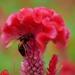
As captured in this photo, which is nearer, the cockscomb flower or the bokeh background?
the cockscomb flower

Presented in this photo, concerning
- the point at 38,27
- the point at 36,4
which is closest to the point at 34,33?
the point at 38,27

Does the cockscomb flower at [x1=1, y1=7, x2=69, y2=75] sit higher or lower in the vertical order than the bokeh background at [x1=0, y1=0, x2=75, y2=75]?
lower

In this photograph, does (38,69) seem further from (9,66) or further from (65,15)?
(65,15)

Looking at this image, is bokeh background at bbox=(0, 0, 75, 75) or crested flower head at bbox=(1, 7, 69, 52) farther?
bokeh background at bbox=(0, 0, 75, 75)

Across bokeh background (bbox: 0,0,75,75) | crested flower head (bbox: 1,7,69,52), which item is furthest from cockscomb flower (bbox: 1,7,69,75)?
bokeh background (bbox: 0,0,75,75)

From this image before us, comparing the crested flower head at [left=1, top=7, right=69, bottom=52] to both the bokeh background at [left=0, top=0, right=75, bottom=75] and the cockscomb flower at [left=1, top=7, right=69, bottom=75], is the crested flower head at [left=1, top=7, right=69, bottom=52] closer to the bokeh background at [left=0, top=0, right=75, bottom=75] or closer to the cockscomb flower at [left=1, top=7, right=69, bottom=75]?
Answer: the cockscomb flower at [left=1, top=7, right=69, bottom=75]

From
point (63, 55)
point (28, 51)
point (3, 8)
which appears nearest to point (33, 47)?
point (28, 51)
